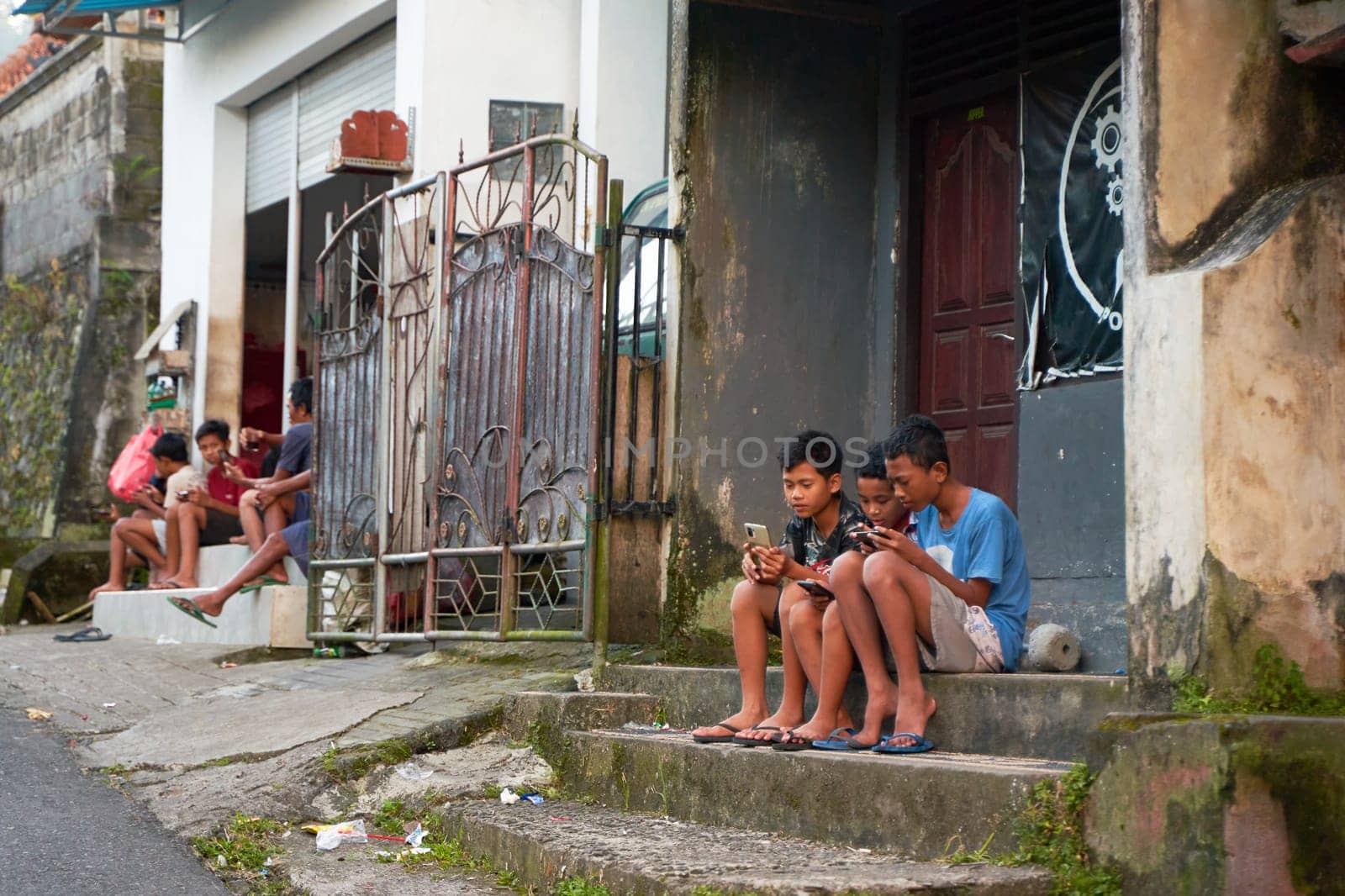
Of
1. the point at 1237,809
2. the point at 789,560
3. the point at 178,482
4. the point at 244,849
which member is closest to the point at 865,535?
the point at 789,560

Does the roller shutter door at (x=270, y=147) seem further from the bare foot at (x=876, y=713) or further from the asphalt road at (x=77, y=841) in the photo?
the bare foot at (x=876, y=713)

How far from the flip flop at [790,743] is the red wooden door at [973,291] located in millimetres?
2544

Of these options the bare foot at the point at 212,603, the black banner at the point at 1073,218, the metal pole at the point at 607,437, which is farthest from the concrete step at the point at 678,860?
the bare foot at the point at 212,603

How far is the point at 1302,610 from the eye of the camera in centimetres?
396

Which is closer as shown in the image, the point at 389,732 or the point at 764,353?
the point at 389,732

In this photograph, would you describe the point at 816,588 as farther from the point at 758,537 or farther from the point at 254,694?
the point at 254,694

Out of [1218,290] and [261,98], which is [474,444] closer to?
[1218,290]

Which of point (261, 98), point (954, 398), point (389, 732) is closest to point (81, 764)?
point (389, 732)

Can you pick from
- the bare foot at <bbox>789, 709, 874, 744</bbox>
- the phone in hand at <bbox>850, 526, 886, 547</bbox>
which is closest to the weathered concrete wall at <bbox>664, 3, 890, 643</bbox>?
the bare foot at <bbox>789, 709, 874, 744</bbox>

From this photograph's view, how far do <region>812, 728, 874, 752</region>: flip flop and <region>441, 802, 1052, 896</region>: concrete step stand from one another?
0.31 metres

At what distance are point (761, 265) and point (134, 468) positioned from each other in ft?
25.2

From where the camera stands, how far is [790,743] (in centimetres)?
484

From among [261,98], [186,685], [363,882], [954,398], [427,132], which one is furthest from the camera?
[261,98]

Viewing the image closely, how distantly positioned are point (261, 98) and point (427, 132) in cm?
372
